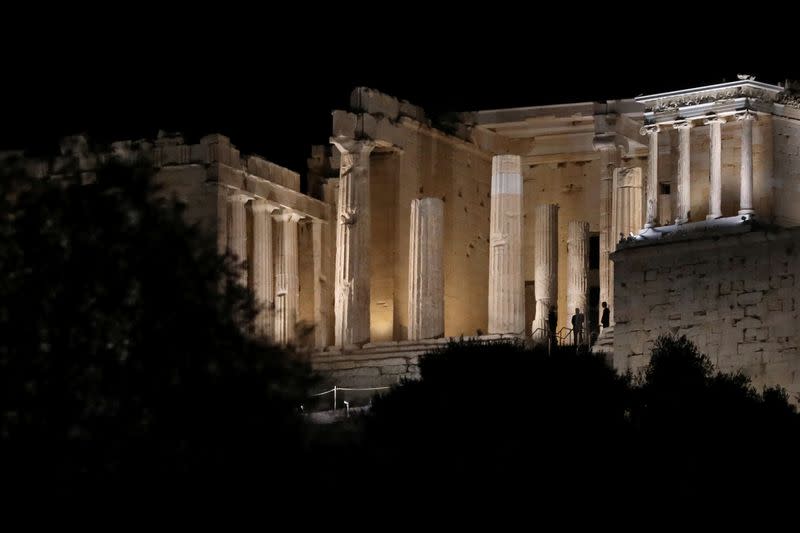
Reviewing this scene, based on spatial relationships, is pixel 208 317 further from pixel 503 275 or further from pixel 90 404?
pixel 503 275

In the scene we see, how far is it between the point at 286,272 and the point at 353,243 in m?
2.58

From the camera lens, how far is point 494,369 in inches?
1914

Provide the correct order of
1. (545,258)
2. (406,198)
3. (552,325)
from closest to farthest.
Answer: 1. (552,325)
2. (545,258)
3. (406,198)

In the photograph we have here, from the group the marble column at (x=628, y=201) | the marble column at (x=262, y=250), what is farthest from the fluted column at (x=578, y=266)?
the marble column at (x=262, y=250)

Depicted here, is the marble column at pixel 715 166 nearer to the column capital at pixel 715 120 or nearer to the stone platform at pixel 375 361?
the column capital at pixel 715 120

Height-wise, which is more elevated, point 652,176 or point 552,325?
point 652,176

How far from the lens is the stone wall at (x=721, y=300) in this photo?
2012 inches

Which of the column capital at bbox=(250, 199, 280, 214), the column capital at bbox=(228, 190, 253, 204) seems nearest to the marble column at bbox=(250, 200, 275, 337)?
the column capital at bbox=(250, 199, 280, 214)

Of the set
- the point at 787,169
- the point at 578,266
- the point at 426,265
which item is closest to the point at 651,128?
the point at 787,169

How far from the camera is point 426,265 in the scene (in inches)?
2389

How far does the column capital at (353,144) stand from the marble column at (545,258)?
422cm

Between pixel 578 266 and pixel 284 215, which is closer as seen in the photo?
pixel 578 266

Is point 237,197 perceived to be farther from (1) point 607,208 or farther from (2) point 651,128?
(2) point 651,128

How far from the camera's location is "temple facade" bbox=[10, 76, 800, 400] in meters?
52.5
